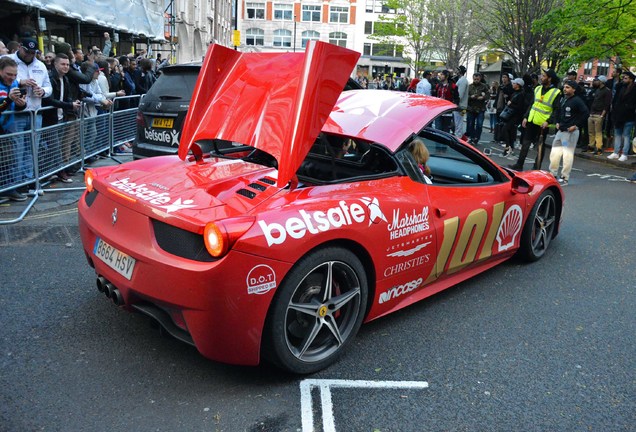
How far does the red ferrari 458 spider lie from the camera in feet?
9.02

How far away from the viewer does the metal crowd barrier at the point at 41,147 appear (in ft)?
20.9

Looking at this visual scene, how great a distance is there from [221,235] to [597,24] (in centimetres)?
1673

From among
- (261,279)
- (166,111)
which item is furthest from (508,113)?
(261,279)

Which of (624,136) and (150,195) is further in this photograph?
(624,136)

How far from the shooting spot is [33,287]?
165 inches

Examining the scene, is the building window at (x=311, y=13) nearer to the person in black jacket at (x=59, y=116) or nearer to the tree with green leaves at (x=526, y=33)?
the tree with green leaves at (x=526, y=33)

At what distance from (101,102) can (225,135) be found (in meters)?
6.28

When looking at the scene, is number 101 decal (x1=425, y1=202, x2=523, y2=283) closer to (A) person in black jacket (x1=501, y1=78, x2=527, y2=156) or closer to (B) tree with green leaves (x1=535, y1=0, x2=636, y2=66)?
(A) person in black jacket (x1=501, y1=78, x2=527, y2=156)

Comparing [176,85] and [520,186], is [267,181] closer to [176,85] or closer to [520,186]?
[520,186]

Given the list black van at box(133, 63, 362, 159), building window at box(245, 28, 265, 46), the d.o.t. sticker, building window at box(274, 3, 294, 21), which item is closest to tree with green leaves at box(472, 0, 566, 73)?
black van at box(133, 63, 362, 159)

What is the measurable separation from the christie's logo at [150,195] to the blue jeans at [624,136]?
12.9 meters

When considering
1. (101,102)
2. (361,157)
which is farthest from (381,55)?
(361,157)

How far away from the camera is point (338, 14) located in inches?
2933

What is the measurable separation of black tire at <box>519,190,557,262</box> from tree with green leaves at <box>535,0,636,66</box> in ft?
35.0
